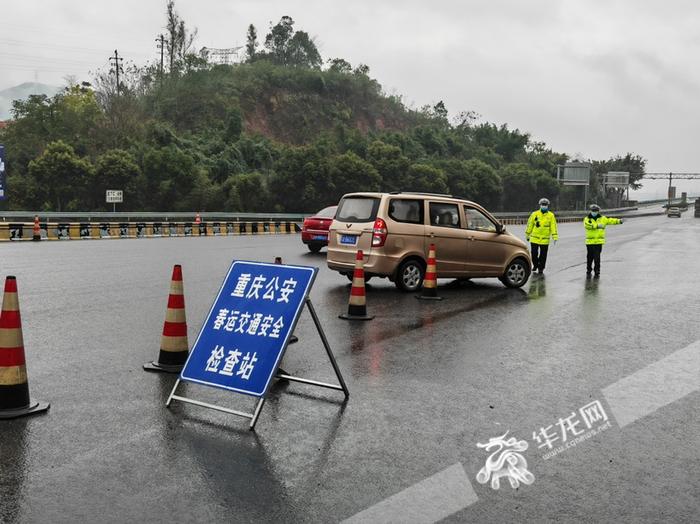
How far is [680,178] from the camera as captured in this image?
14125 centimetres

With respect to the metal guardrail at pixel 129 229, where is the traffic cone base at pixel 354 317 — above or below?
above

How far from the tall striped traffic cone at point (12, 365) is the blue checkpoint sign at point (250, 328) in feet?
3.89

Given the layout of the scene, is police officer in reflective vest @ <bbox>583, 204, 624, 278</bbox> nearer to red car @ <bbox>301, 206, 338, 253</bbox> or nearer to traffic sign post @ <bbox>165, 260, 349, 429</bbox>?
red car @ <bbox>301, 206, 338, 253</bbox>

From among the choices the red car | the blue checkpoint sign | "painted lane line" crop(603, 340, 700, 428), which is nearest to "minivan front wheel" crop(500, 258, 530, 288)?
"painted lane line" crop(603, 340, 700, 428)

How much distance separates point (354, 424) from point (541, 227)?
1255 cm

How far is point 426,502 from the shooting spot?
4.12 meters

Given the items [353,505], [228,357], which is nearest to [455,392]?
[228,357]

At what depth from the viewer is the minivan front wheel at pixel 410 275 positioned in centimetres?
1316

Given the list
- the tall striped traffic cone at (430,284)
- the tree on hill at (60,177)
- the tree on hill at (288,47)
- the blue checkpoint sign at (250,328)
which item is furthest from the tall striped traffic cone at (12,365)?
the tree on hill at (288,47)

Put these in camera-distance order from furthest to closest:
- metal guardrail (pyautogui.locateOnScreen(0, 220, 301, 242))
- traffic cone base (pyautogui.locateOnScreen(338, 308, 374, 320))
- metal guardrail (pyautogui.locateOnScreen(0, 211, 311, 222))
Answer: metal guardrail (pyautogui.locateOnScreen(0, 211, 311, 222)) < metal guardrail (pyautogui.locateOnScreen(0, 220, 301, 242)) < traffic cone base (pyautogui.locateOnScreen(338, 308, 374, 320))

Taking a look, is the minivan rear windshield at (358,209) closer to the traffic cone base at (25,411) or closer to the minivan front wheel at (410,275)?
the minivan front wheel at (410,275)

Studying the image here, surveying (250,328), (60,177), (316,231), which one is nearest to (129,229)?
(316,231)

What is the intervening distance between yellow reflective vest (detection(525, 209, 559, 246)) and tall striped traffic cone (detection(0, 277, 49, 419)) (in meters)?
13.0

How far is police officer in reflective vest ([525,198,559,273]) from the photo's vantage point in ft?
55.8
